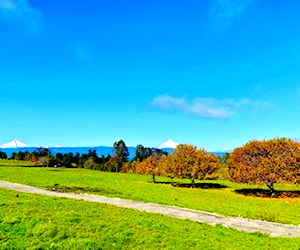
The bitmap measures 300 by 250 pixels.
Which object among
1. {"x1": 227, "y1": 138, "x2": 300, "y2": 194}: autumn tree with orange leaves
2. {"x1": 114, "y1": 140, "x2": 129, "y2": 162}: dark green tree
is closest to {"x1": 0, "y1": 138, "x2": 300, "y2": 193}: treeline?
{"x1": 227, "y1": 138, "x2": 300, "y2": 194}: autumn tree with orange leaves

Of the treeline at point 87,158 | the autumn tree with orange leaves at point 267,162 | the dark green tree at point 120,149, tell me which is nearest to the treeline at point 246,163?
the autumn tree with orange leaves at point 267,162

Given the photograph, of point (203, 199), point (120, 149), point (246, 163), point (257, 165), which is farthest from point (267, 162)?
point (120, 149)

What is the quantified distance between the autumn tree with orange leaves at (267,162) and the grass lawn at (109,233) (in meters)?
28.6

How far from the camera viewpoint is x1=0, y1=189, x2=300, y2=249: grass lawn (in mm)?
13086

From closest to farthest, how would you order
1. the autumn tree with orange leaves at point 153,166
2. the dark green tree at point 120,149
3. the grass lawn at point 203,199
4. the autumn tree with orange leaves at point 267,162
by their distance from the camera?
the grass lawn at point 203,199, the autumn tree with orange leaves at point 267,162, the autumn tree with orange leaves at point 153,166, the dark green tree at point 120,149

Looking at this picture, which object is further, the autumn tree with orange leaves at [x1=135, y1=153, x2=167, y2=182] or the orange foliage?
the autumn tree with orange leaves at [x1=135, y1=153, x2=167, y2=182]

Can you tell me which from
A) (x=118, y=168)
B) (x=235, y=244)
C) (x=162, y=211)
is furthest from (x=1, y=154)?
(x=235, y=244)

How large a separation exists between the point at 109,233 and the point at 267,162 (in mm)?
34051

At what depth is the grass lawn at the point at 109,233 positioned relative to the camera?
515 inches

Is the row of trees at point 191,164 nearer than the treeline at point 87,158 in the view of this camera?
Yes

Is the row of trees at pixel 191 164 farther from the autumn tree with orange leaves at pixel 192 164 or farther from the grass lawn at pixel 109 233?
the grass lawn at pixel 109 233

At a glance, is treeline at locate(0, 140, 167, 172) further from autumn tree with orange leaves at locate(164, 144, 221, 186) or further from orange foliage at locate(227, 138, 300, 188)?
orange foliage at locate(227, 138, 300, 188)

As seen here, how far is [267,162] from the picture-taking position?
43312 mm

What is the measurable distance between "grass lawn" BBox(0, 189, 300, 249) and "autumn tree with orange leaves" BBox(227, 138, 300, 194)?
2856cm
